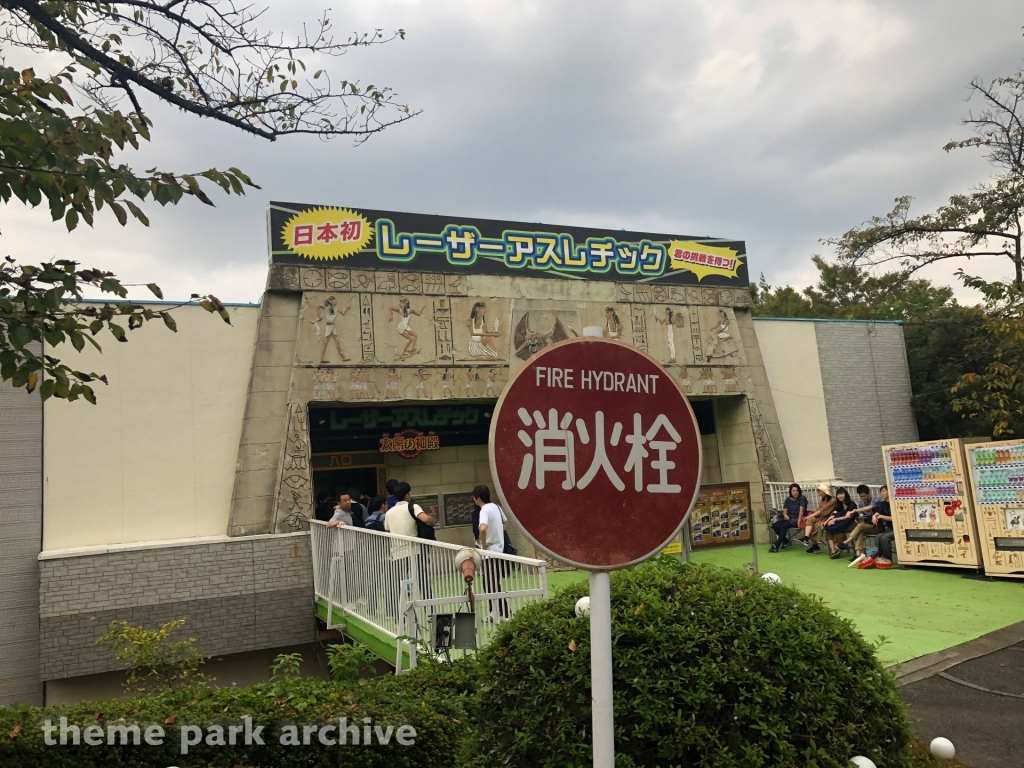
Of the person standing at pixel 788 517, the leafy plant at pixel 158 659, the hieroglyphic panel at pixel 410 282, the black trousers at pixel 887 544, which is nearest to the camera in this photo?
the leafy plant at pixel 158 659

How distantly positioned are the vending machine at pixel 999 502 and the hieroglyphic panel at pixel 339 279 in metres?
10.2

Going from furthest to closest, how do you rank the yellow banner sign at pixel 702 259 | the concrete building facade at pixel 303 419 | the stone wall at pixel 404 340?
the yellow banner sign at pixel 702 259, the stone wall at pixel 404 340, the concrete building facade at pixel 303 419

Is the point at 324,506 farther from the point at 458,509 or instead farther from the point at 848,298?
the point at 848,298

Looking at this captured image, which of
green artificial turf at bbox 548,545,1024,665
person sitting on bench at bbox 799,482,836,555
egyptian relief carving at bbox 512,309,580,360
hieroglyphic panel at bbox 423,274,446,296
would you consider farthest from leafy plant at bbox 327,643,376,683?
person sitting on bench at bbox 799,482,836,555

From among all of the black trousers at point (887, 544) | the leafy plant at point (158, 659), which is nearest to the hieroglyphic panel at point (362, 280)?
the leafy plant at point (158, 659)

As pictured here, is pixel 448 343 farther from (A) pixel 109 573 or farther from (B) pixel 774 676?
(B) pixel 774 676

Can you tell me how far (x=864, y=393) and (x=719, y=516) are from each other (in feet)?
19.8

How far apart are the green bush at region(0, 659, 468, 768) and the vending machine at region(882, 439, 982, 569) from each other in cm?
920

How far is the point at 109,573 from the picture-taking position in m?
11.3

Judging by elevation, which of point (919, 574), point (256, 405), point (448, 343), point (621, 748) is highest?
point (448, 343)

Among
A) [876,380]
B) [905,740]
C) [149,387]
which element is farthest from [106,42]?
[876,380]

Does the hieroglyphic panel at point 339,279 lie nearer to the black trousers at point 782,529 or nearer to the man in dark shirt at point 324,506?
the man in dark shirt at point 324,506

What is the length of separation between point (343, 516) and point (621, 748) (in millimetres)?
8642

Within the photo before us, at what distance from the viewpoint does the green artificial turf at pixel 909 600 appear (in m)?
8.01
